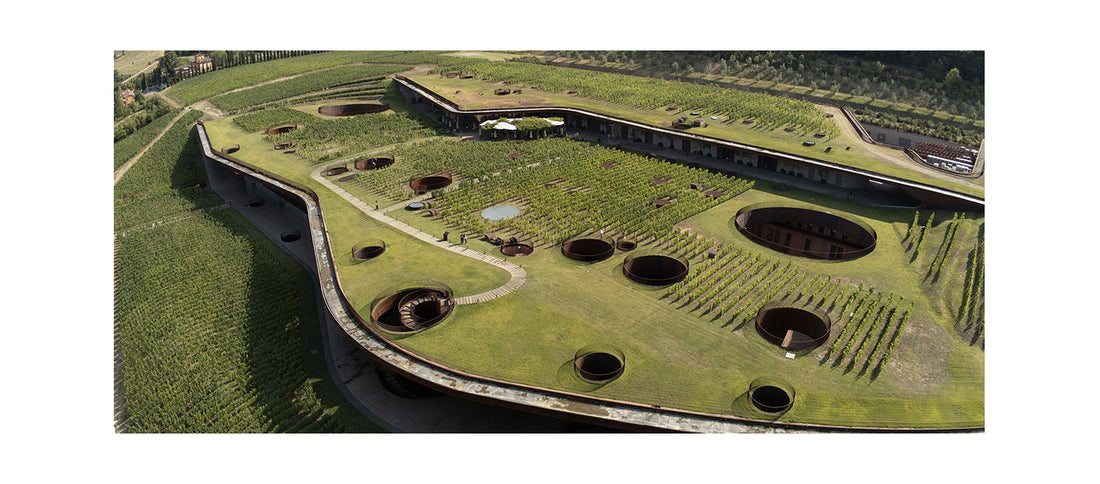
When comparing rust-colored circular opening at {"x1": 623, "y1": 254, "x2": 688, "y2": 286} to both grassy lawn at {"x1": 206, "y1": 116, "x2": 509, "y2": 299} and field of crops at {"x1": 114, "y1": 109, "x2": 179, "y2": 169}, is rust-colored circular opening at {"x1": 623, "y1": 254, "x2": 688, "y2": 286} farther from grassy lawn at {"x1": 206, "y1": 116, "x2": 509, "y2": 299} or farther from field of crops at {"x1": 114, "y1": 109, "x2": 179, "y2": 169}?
field of crops at {"x1": 114, "y1": 109, "x2": 179, "y2": 169}

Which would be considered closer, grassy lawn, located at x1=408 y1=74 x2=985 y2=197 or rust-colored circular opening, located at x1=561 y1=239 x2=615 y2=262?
rust-colored circular opening, located at x1=561 y1=239 x2=615 y2=262

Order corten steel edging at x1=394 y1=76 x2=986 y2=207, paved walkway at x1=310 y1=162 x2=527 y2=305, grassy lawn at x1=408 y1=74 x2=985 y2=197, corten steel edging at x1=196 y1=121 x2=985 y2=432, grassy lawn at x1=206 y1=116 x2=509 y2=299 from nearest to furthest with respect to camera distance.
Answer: corten steel edging at x1=196 y1=121 x2=985 y2=432, paved walkway at x1=310 y1=162 x2=527 y2=305, grassy lawn at x1=206 y1=116 x2=509 y2=299, corten steel edging at x1=394 y1=76 x2=986 y2=207, grassy lawn at x1=408 y1=74 x2=985 y2=197

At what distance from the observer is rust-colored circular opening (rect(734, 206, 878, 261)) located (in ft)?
162

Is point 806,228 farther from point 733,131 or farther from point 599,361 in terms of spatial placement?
A: point 599,361

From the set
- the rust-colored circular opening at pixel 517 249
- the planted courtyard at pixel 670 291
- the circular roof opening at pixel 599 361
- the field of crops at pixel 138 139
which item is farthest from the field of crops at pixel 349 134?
the circular roof opening at pixel 599 361

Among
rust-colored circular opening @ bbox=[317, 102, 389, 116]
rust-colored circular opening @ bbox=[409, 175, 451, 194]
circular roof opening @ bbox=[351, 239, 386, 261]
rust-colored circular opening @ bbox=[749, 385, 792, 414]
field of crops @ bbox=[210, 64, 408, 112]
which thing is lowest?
rust-colored circular opening @ bbox=[749, 385, 792, 414]

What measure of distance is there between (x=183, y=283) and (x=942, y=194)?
63788 mm

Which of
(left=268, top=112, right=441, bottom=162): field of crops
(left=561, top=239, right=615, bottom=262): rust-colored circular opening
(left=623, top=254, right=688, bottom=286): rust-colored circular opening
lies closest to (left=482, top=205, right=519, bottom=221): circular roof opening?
(left=561, top=239, right=615, bottom=262): rust-colored circular opening

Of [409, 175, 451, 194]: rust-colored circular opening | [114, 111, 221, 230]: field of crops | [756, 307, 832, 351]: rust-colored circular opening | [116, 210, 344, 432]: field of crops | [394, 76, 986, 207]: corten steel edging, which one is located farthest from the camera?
[114, 111, 221, 230]: field of crops

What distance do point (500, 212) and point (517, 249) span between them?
786 centimetres

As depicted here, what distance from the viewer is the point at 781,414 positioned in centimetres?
2767

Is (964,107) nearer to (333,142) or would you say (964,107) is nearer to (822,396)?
(822,396)

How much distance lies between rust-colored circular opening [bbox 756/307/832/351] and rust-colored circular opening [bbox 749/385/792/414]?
4.92 m

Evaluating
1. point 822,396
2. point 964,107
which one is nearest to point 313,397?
point 822,396
